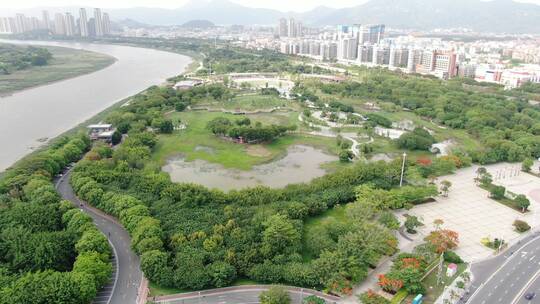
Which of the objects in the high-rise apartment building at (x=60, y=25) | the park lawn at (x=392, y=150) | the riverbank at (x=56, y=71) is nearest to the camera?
the park lawn at (x=392, y=150)

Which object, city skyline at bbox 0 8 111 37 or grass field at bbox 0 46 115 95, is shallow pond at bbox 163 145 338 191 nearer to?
grass field at bbox 0 46 115 95

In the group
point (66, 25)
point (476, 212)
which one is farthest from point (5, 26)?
point (476, 212)

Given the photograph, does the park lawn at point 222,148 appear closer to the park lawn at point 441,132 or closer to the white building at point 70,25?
the park lawn at point 441,132

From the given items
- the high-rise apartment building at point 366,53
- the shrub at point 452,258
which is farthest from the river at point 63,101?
the high-rise apartment building at point 366,53

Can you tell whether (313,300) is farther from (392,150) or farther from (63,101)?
(63,101)

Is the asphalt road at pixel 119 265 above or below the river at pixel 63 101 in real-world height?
below

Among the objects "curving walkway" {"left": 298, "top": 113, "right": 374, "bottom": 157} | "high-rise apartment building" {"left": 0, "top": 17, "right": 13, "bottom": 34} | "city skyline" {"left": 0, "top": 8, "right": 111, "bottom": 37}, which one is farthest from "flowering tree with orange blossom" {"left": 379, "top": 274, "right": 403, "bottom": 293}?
"high-rise apartment building" {"left": 0, "top": 17, "right": 13, "bottom": 34}

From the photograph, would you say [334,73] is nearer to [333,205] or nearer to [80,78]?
[80,78]
